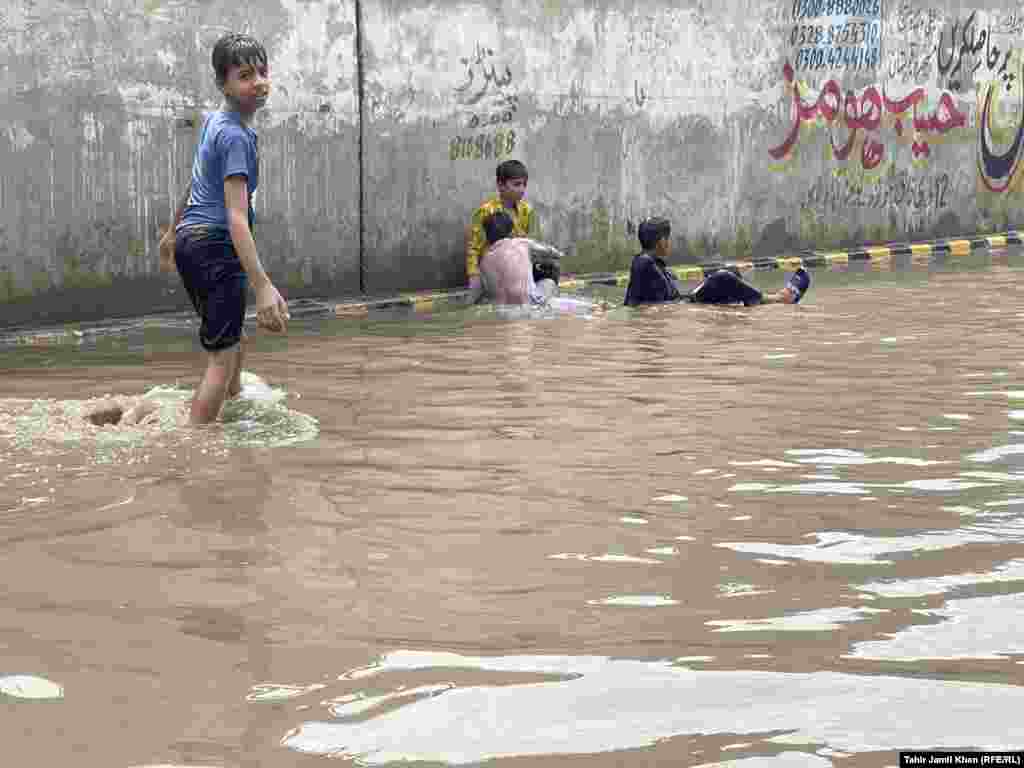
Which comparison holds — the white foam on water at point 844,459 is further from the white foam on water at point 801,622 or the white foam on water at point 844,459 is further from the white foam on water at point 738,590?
the white foam on water at point 801,622

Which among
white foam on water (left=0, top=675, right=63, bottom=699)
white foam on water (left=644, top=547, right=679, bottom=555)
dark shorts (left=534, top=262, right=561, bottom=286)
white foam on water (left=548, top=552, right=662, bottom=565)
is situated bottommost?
white foam on water (left=644, top=547, right=679, bottom=555)

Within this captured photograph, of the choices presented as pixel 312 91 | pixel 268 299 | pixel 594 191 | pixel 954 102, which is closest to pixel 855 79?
pixel 954 102

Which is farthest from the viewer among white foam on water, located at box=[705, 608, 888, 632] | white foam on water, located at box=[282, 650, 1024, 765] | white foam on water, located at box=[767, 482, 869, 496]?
white foam on water, located at box=[767, 482, 869, 496]

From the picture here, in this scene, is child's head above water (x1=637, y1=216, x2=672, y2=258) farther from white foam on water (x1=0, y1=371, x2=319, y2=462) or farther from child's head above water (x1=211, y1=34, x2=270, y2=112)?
child's head above water (x1=211, y1=34, x2=270, y2=112)

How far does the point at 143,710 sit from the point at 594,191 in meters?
12.9

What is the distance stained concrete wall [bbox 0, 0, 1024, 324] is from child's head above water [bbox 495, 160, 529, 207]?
0.92 m

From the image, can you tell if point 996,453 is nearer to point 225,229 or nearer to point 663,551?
point 663,551

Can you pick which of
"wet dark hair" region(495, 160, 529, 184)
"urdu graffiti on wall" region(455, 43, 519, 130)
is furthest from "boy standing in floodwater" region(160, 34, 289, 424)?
"urdu graffiti on wall" region(455, 43, 519, 130)

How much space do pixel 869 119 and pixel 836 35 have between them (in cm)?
108

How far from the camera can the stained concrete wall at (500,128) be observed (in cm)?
1202

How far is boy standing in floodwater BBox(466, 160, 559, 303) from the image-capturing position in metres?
13.7

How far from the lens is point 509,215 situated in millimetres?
13984

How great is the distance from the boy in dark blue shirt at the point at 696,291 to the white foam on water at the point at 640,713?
8882mm

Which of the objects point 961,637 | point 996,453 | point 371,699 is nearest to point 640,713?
point 371,699
